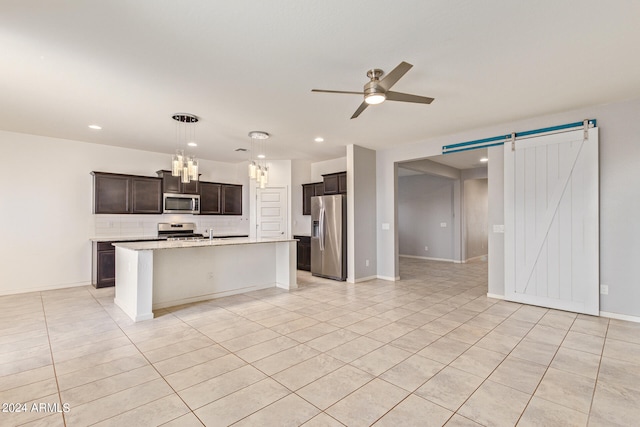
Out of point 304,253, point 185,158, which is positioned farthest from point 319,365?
point 304,253

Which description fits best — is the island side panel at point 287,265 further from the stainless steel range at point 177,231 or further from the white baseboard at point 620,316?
the white baseboard at point 620,316

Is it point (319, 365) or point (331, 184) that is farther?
point (331, 184)

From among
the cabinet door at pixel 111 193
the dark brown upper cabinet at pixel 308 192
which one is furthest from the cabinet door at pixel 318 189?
the cabinet door at pixel 111 193

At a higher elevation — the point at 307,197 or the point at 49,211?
the point at 307,197

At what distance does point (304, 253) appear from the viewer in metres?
7.29

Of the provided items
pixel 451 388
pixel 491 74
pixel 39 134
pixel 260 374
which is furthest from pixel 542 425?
pixel 39 134

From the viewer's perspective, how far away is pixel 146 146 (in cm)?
598

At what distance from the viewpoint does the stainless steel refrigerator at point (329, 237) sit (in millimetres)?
6031

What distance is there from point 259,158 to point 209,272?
11.7ft

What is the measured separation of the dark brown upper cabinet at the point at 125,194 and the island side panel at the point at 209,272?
2369 mm

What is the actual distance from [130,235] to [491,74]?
6698 mm

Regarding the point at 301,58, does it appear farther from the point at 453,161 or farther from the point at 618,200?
the point at 453,161

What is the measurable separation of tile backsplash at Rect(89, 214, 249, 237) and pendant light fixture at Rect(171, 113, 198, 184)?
2113 millimetres

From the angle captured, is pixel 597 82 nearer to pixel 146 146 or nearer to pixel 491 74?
pixel 491 74
